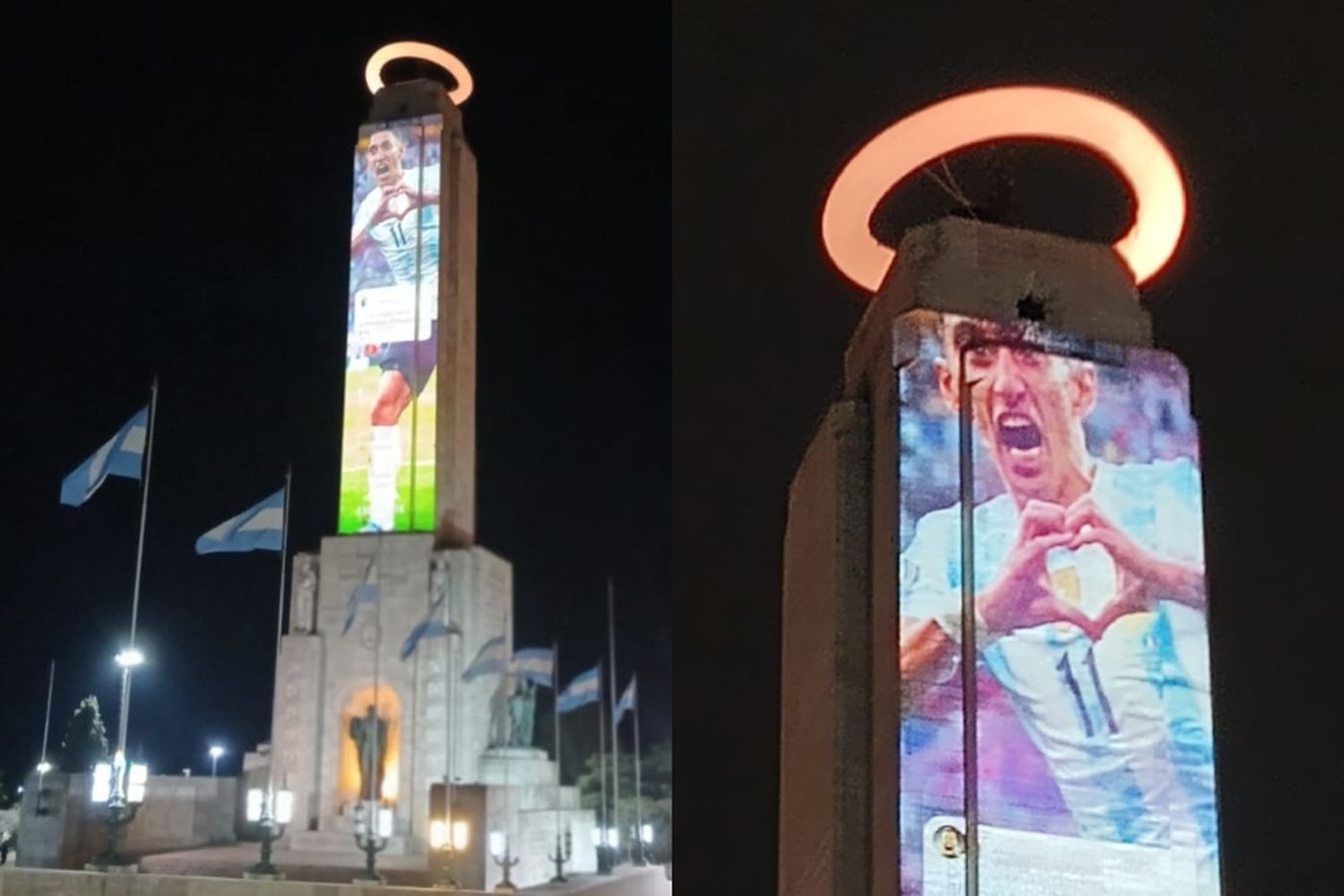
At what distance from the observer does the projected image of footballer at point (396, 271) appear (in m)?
26.4

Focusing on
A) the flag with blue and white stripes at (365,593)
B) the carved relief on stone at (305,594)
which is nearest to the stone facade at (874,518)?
the flag with blue and white stripes at (365,593)

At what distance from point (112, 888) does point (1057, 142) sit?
1481 cm

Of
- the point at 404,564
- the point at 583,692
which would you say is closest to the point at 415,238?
the point at 404,564

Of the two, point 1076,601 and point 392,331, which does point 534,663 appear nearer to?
point 392,331

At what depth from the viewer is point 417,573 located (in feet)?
83.4

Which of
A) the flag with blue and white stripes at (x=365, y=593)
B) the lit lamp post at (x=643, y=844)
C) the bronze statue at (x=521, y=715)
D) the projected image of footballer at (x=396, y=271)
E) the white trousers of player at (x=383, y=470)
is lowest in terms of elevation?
the lit lamp post at (x=643, y=844)

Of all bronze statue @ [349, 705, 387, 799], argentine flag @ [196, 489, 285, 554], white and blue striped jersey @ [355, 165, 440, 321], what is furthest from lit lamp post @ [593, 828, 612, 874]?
white and blue striped jersey @ [355, 165, 440, 321]

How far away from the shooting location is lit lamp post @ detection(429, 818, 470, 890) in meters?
17.8

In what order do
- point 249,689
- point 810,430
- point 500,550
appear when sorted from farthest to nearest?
point 500,550 < point 249,689 < point 810,430

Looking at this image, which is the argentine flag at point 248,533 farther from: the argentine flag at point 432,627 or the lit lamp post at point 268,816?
the argentine flag at point 432,627

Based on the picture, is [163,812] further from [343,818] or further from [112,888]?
[112,888]

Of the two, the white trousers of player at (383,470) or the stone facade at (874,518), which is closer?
the stone facade at (874,518)

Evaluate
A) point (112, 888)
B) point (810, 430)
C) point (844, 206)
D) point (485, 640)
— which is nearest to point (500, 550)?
point (485, 640)

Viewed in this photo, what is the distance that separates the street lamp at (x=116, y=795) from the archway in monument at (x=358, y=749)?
6.73 m
